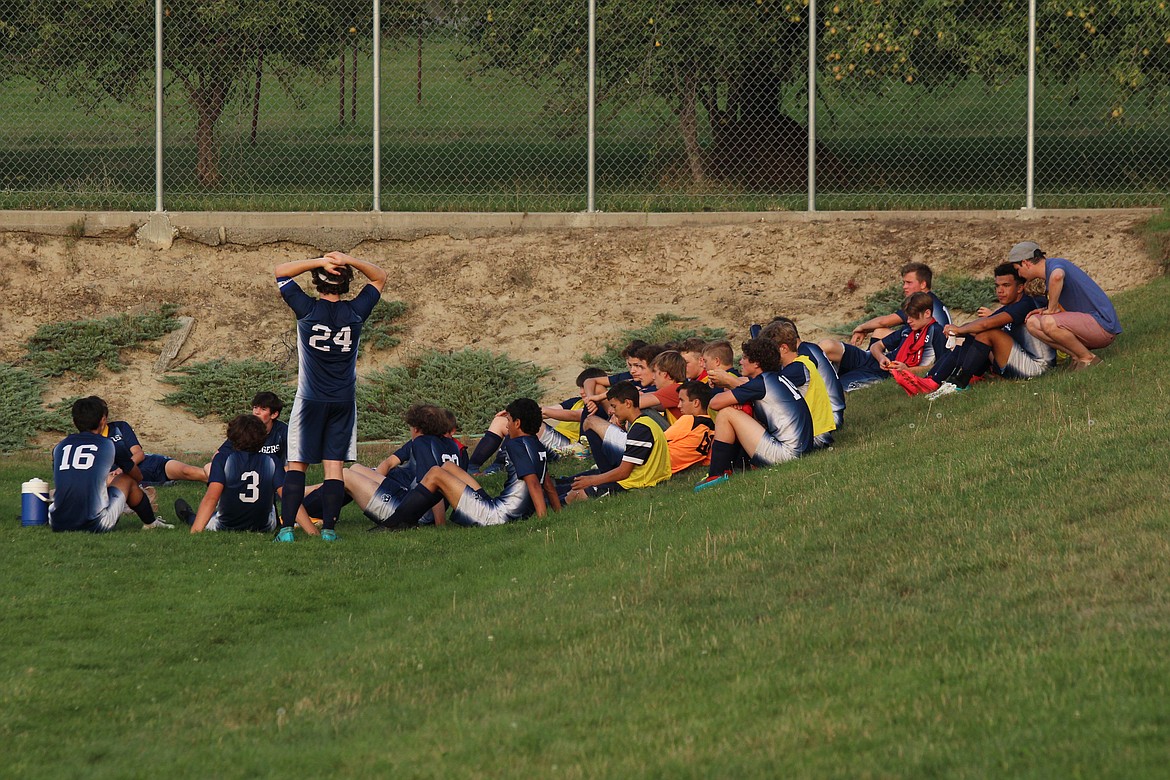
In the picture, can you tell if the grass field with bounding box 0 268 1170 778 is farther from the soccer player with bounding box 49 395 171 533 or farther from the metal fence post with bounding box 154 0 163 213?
the metal fence post with bounding box 154 0 163 213

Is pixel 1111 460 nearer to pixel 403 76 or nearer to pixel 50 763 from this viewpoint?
pixel 50 763

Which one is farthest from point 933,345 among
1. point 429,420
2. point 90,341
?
point 90,341

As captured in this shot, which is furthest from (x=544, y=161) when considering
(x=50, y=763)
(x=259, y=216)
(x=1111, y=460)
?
(x=50, y=763)

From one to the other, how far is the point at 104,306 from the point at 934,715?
14.6 m

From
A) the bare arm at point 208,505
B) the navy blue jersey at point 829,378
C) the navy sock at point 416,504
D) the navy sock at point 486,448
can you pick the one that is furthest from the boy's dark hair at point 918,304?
the bare arm at point 208,505

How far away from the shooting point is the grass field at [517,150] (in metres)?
18.6

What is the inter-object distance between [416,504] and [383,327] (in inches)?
289

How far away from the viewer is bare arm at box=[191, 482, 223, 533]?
405 inches

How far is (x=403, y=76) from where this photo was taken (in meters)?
18.8

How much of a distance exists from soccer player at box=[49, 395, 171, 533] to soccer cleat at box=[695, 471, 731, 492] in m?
4.24

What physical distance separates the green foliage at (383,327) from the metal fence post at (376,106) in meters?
1.56

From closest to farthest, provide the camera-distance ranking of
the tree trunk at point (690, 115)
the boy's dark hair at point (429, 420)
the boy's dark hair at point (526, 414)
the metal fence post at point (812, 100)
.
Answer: the boy's dark hair at point (526, 414) < the boy's dark hair at point (429, 420) < the metal fence post at point (812, 100) < the tree trunk at point (690, 115)

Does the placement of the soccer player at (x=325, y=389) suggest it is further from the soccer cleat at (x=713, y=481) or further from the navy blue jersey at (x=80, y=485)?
the soccer cleat at (x=713, y=481)

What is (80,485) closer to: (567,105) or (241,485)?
(241,485)
